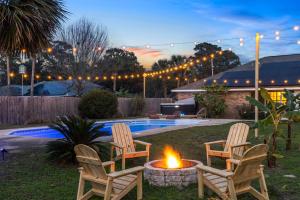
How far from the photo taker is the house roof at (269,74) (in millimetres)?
26353

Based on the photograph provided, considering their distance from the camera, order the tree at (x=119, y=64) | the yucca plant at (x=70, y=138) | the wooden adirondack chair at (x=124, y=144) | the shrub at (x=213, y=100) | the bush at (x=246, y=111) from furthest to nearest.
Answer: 1. the tree at (x=119, y=64)
2. the shrub at (x=213, y=100)
3. the bush at (x=246, y=111)
4. the yucca plant at (x=70, y=138)
5. the wooden adirondack chair at (x=124, y=144)

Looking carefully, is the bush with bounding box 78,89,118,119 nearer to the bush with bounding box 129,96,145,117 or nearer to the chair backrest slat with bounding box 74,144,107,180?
the bush with bounding box 129,96,145,117

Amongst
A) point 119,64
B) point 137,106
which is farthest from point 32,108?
point 119,64

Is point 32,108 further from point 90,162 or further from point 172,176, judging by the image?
point 90,162

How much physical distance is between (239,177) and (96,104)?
20.6 m

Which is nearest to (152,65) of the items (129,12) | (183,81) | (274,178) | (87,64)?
(183,81)

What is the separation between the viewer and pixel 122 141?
880 cm

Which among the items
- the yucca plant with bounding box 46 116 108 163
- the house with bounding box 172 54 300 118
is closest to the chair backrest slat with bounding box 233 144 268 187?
the yucca plant with bounding box 46 116 108 163

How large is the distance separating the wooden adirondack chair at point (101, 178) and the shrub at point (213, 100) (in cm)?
2126

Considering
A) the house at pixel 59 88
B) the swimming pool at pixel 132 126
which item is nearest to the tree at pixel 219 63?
the house at pixel 59 88

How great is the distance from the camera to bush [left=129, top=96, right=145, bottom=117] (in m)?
30.0

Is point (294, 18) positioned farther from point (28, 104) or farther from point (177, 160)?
point (177, 160)

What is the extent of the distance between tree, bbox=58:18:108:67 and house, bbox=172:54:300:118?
368 inches

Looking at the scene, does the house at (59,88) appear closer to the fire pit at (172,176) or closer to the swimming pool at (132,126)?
the swimming pool at (132,126)
